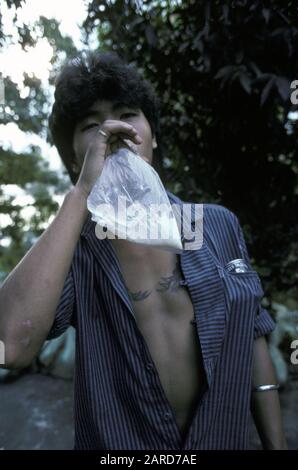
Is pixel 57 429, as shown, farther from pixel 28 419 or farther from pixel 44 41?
pixel 44 41

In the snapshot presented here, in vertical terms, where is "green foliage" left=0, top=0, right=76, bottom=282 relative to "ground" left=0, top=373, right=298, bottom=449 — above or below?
above

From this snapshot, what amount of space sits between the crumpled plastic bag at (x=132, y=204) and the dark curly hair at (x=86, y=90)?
0.39 metres

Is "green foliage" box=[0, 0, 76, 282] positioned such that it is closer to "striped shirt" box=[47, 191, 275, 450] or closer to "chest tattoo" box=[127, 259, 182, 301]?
"striped shirt" box=[47, 191, 275, 450]

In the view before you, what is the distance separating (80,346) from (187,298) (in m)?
0.41

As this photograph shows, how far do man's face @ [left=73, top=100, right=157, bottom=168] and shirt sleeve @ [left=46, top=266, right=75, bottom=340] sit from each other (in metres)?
0.49

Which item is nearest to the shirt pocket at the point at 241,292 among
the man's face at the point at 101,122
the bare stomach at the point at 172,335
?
the bare stomach at the point at 172,335

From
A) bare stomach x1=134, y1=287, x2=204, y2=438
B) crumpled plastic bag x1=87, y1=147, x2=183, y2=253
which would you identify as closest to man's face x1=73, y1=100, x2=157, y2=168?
crumpled plastic bag x1=87, y1=147, x2=183, y2=253

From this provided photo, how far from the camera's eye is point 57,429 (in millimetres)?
3152

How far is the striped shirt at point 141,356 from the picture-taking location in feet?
4.01

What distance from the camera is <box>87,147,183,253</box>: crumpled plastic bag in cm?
106

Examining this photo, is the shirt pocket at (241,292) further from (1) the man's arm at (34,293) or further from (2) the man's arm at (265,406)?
(1) the man's arm at (34,293)

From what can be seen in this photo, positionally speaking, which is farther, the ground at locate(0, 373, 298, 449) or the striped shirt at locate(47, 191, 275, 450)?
the ground at locate(0, 373, 298, 449)
